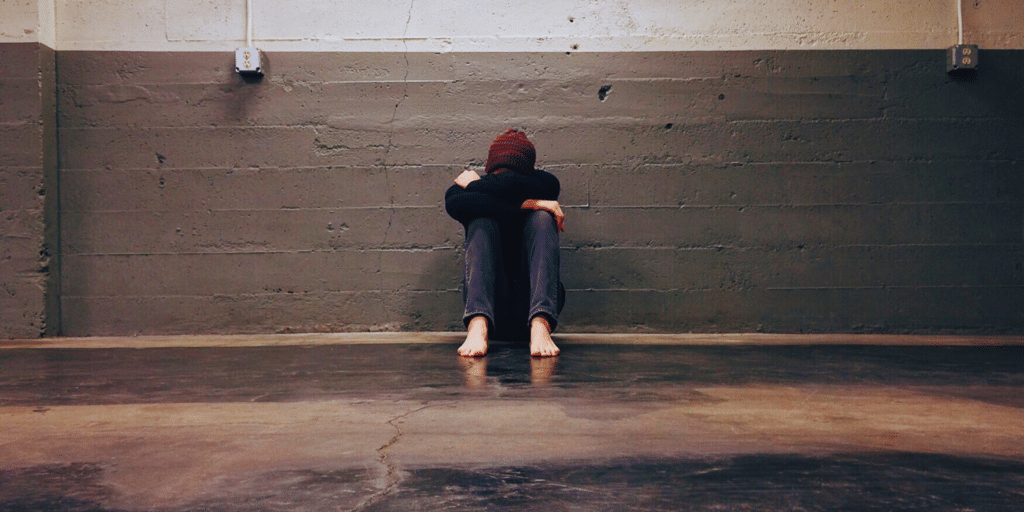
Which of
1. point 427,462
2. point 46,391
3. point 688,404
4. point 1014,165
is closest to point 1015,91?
point 1014,165

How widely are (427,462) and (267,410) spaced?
0.60 m

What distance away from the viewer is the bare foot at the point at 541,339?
224 cm

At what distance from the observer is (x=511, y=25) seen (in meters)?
3.21

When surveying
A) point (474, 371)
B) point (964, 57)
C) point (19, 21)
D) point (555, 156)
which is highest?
point (19, 21)

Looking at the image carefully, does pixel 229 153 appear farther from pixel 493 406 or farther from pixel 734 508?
pixel 734 508

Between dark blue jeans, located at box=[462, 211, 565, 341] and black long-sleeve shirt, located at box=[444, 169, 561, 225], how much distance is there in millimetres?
45

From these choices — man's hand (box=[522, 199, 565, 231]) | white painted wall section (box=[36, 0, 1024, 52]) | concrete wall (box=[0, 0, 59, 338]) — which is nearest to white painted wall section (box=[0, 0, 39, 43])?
concrete wall (box=[0, 0, 59, 338])

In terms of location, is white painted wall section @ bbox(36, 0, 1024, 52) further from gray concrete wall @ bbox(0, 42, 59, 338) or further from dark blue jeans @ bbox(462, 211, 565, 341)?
dark blue jeans @ bbox(462, 211, 565, 341)

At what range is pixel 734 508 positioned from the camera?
2.79 feet

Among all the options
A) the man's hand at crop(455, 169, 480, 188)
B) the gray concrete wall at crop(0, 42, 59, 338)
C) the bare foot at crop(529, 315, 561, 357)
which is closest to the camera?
the bare foot at crop(529, 315, 561, 357)

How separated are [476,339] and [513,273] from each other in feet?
1.31

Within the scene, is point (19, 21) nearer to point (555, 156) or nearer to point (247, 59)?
point (247, 59)

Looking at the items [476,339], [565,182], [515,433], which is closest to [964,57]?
[565,182]

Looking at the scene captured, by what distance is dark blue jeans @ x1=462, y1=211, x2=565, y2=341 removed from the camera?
2.35 metres
